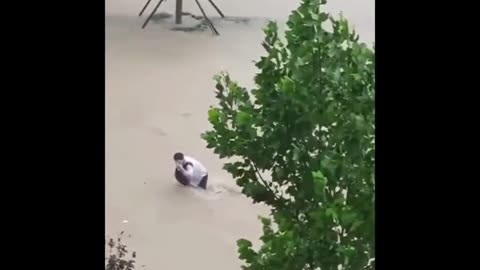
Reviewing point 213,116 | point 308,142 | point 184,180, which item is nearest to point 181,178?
point 184,180

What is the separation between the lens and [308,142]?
3.52 ft

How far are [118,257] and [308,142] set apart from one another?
1.23ft

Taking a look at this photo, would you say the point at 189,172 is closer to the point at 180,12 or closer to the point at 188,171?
the point at 188,171

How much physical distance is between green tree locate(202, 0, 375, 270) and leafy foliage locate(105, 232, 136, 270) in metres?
0.19

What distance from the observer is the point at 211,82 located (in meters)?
1.22

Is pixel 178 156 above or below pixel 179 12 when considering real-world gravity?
below

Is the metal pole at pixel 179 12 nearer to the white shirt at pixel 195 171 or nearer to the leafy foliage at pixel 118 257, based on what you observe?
the white shirt at pixel 195 171

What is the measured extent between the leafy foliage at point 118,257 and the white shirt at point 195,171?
16 centimetres

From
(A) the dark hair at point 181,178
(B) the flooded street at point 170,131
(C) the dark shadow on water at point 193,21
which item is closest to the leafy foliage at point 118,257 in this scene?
(B) the flooded street at point 170,131

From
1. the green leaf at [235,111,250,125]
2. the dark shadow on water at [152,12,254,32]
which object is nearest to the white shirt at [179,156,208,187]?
the green leaf at [235,111,250,125]

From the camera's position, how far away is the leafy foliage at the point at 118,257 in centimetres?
112

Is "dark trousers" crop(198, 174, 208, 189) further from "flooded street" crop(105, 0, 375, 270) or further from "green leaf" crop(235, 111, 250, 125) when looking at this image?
"green leaf" crop(235, 111, 250, 125)
